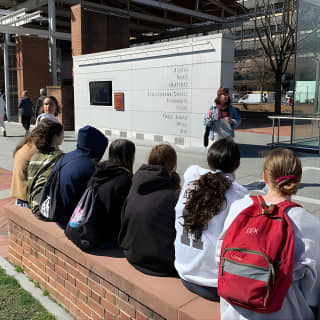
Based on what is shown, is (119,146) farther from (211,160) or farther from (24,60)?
(24,60)

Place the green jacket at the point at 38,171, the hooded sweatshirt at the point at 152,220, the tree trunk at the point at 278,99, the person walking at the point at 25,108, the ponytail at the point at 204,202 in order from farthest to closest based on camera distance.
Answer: the tree trunk at the point at 278,99, the person walking at the point at 25,108, the green jacket at the point at 38,171, the hooded sweatshirt at the point at 152,220, the ponytail at the point at 204,202

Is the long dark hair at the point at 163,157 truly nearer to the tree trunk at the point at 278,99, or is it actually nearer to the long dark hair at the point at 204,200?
the long dark hair at the point at 204,200

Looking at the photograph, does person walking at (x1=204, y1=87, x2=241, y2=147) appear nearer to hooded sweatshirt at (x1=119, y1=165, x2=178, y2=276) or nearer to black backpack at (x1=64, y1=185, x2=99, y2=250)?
black backpack at (x1=64, y1=185, x2=99, y2=250)

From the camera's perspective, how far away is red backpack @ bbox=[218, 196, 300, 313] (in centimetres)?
180

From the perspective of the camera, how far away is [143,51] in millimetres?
11531

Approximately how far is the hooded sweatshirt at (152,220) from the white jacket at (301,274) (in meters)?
0.77

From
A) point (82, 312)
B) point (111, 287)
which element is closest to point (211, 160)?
point (111, 287)

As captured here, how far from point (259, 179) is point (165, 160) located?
Result: 4933mm

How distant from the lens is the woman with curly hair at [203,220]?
2271 mm

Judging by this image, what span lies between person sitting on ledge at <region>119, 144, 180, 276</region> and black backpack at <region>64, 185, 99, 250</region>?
0.34m

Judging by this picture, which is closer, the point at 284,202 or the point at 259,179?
the point at 284,202

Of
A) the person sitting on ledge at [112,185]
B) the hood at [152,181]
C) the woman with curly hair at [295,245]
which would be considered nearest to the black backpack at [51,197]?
the person sitting on ledge at [112,185]

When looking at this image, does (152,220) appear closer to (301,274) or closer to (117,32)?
(301,274)

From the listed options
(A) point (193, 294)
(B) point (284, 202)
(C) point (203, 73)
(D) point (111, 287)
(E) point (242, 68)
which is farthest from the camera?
(E) point (242, 68)
